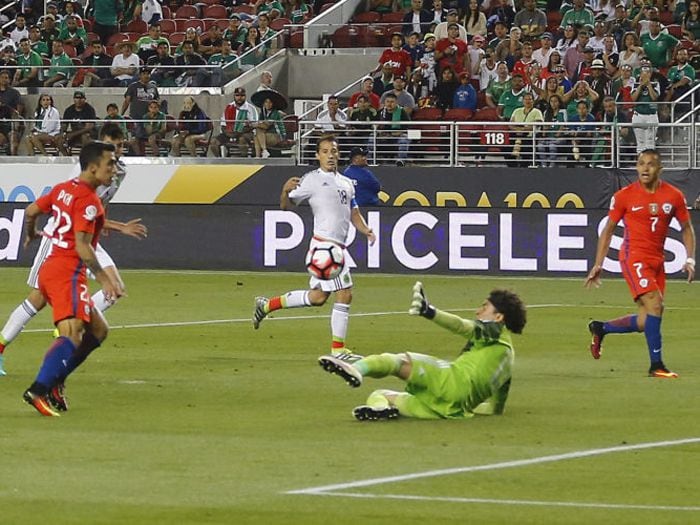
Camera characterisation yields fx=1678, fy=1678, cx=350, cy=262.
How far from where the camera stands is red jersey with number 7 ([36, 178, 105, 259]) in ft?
39.3

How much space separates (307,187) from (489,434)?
5.93 metres

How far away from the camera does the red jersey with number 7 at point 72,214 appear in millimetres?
11969

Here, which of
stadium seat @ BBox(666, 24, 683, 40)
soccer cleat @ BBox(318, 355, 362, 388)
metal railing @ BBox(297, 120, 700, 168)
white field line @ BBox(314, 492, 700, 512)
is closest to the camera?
white field line @ BBox(314, 492, 700, 512)

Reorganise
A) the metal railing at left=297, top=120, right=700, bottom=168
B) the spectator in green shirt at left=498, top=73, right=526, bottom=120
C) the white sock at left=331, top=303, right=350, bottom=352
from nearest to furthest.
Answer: the white sock at left=331, top=303, right=350, bottom=352
the metal railing at left=297, top=120, right=700, bottom=168
the spectator in green shirt at left=498, top=73, right=526, bottom=120

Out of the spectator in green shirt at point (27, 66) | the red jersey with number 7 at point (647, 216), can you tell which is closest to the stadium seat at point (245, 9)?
the spectator in green shirt at point (27, 66)

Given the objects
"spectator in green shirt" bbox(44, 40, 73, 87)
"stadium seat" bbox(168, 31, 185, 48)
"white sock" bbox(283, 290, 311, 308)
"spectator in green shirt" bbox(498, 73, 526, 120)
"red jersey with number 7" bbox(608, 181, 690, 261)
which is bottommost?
"white sock" bbox(283, 290, 311, 308)

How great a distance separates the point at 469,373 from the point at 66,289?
2945mm

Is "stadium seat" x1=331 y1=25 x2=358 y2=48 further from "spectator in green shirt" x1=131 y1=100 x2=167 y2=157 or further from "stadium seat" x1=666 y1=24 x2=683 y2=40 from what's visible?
"stadium seat" x1=666 y1=24 x2=683 y2=40

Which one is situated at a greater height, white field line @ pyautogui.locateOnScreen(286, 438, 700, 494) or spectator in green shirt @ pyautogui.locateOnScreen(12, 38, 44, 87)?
spectator in green shirt @ pyautogui.locateOnScreen(12, 38, 44, 87)

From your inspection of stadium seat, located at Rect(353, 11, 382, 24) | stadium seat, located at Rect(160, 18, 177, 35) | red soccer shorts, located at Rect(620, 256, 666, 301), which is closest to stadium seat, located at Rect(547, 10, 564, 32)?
stadium seat, located at Rect(353, 11, 382, 24)

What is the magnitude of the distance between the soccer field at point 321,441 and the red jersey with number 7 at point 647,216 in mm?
1193

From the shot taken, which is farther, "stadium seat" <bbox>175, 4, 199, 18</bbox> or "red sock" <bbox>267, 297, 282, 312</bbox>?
"stadium seat" <bbox>175, 4, 199, 18</bbox>

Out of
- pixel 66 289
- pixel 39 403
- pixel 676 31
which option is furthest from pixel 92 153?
pixel 676 31

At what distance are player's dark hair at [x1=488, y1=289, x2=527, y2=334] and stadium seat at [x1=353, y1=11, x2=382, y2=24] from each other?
84.5 ft
